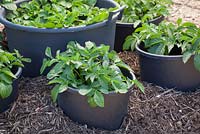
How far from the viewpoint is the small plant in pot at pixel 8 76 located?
2.06 meters

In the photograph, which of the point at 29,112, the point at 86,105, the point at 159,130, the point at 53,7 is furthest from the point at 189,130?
the point at 53,7

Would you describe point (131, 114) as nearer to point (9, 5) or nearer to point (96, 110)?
point (96, 110)

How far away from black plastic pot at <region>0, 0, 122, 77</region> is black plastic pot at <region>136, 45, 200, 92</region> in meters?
0.24

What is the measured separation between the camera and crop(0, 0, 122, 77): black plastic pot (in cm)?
230

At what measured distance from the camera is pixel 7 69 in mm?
2139

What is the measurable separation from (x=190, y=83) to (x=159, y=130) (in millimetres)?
407

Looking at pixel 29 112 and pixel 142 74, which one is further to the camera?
pixel 142 74

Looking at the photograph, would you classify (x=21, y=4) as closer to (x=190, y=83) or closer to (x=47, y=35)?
(x=47, y=35)

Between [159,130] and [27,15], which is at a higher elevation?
[27,15]

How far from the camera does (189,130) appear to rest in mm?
2201

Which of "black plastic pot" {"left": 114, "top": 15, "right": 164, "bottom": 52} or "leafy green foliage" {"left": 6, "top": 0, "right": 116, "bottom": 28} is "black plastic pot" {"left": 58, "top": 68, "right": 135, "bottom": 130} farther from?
"black plastic pot" {"left": 114, "top": 15, "right": 164, "bottom": 52}

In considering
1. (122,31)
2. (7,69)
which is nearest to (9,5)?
(7,69)

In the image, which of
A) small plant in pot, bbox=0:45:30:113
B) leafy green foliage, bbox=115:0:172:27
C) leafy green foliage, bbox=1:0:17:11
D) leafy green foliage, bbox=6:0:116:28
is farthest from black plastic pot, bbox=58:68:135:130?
leafy green foliage, bbox=115:0:172:27

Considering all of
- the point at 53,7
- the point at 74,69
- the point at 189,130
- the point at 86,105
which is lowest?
the point at 189,130
